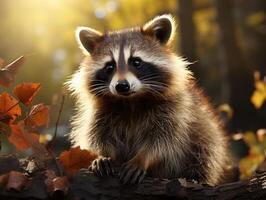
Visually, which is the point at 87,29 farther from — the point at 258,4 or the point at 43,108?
the point at 258,4

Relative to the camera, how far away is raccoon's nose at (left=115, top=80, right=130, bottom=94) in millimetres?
4293

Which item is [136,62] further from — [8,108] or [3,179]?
[3,179]

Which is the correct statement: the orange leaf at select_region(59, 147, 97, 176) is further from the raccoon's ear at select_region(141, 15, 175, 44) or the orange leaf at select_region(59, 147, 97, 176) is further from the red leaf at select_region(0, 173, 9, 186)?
the raccoon's ear at select_region(141, 15, 175, 44)

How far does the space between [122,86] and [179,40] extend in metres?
9.44

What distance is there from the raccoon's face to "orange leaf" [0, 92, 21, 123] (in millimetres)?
901

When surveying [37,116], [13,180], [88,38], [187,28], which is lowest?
[13,180]

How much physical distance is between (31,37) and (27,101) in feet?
43.2

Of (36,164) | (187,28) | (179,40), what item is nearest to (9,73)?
(36,164)

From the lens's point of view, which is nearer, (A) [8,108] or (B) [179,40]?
(A) [8,108]

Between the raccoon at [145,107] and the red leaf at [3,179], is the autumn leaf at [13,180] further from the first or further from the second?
the raccoon at [145,107]

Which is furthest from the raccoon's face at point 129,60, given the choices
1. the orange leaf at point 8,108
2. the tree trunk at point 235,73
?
the tree trunk at point 235,73

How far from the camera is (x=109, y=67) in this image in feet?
15.4

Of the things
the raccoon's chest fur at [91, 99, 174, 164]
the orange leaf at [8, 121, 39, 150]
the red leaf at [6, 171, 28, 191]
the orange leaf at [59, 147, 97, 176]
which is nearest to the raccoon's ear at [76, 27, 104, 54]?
the raccoon's chest fur at [91, 99, 174, 164]

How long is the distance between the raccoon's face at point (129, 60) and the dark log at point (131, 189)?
812mm
